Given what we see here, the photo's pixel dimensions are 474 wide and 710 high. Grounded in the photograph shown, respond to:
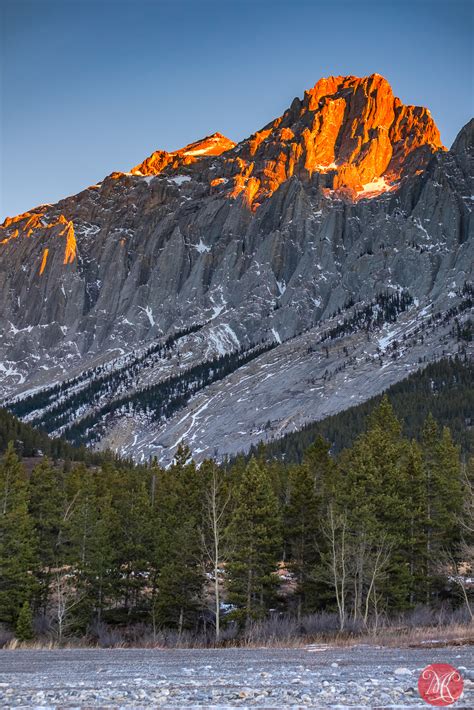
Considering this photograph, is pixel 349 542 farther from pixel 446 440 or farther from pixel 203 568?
pixel 446 440

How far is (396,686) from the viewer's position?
8.86 metres

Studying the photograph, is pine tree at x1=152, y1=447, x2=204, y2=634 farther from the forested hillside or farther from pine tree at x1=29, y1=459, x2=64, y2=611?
the forested hillside

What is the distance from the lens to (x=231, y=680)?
1048cm

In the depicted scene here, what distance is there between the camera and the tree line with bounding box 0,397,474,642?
128ft

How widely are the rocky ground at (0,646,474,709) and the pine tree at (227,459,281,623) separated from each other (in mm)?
23377

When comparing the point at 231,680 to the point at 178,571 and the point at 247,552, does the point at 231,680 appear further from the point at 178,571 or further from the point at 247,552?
the point at 178,571

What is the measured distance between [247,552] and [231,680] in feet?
96.6

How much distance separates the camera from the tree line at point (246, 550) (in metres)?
39.0

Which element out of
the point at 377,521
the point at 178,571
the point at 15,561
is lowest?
the point at 178,571

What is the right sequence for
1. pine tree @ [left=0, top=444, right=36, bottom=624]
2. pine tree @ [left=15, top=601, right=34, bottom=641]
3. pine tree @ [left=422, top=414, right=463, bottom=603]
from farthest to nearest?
pine tree @ [left=422, top=414, right=463, bottom=603], pine tree @ [left=0, top=444, right=36, bottom=624], pine tree @ [left=15, top=601, right=34, bottom=641]

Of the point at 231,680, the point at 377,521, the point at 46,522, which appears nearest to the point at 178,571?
the point at 46,522

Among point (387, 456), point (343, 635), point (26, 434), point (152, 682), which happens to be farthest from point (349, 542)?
point (26, 434)

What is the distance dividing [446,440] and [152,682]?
50.3 meters

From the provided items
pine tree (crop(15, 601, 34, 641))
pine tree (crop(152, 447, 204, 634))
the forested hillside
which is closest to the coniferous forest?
pine tree (crop(152, 447, 204, 634))
